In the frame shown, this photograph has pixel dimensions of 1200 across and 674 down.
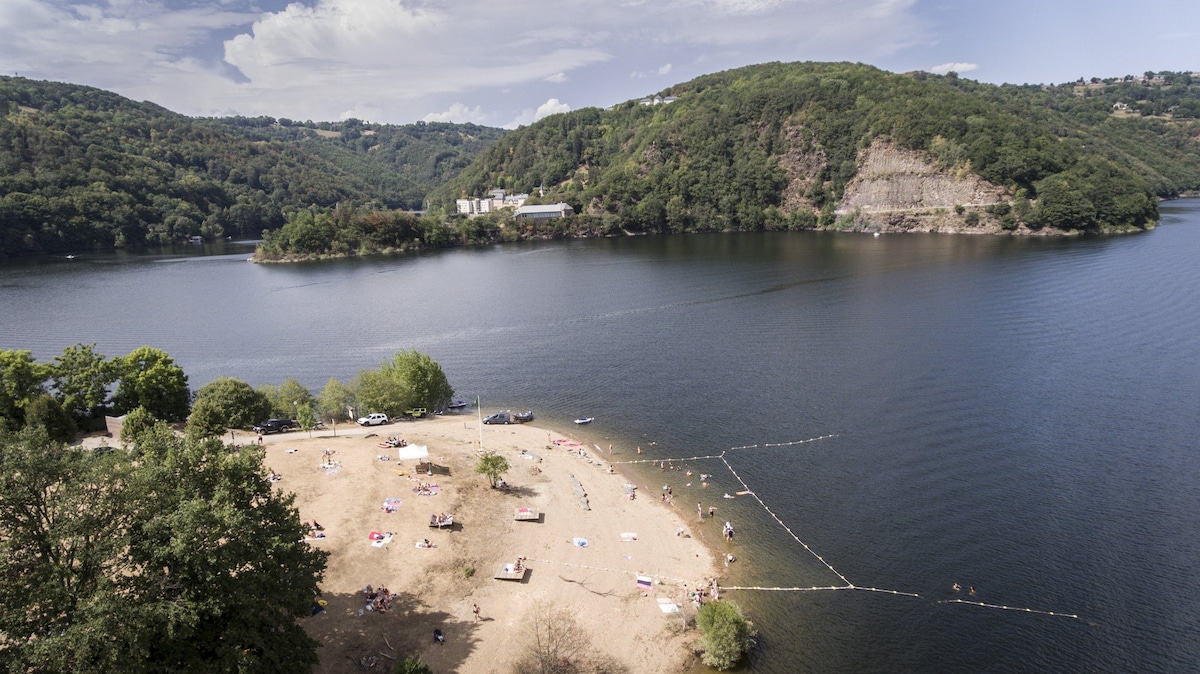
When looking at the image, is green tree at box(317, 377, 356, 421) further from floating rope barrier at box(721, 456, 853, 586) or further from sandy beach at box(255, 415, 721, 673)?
floating rope barrier at box(721, 456, 853, 586)

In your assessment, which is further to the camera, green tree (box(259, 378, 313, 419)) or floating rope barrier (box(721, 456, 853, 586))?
green tree (box(259, 378, 313, 419))

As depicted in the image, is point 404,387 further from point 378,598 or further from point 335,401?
point 378,598

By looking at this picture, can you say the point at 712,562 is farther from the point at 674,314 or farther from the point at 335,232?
the point at 335,232

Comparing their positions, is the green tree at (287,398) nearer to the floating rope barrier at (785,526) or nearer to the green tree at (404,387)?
the green tree at (404,387)

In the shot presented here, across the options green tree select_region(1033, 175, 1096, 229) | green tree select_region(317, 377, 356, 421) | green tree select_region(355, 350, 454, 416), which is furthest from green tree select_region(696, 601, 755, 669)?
green tree select_region(1033, 175, 1096, 229)

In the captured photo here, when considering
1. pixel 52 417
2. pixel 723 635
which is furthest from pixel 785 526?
pixel 52 417

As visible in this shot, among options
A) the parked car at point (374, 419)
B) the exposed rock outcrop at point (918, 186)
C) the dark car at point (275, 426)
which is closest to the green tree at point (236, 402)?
the dark car at point (275, 426)
